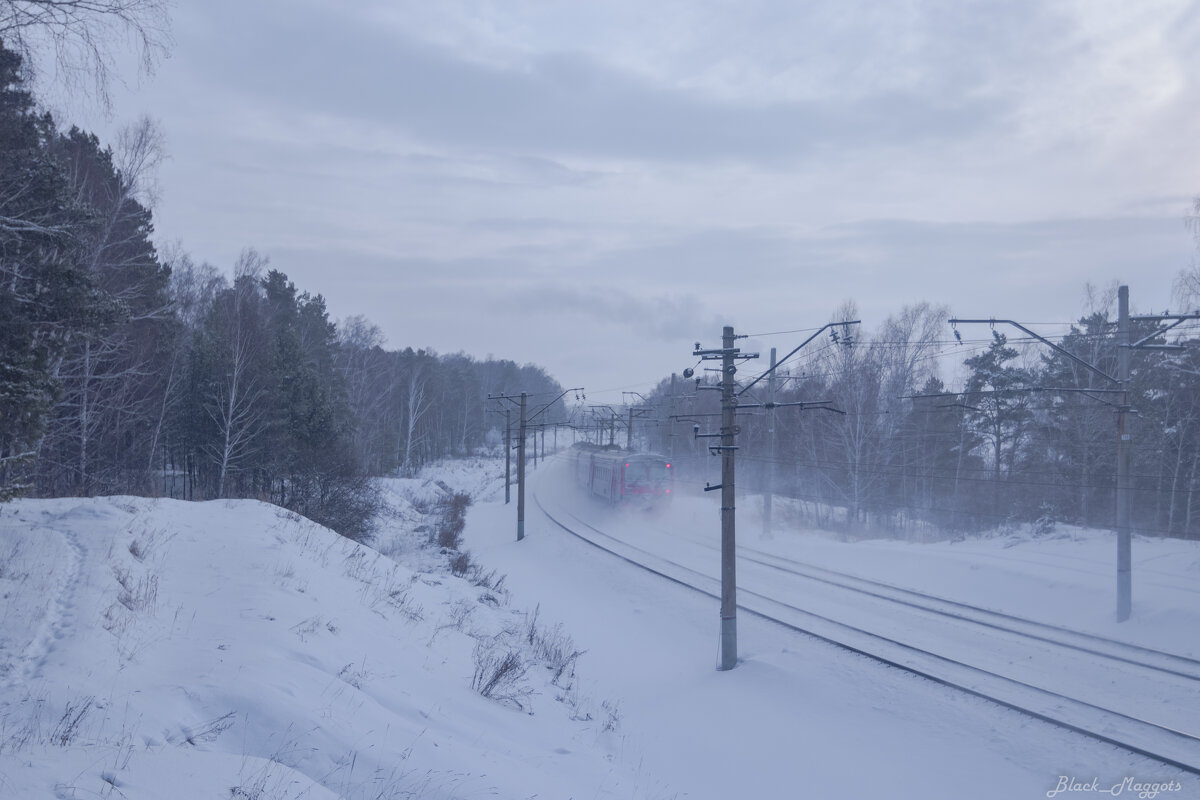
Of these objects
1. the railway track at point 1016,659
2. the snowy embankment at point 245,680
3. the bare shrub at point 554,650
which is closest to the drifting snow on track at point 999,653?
the railway track at point 1016,659

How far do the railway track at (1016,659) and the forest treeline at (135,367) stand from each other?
49.5 ft

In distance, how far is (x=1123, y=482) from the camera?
1831 cm

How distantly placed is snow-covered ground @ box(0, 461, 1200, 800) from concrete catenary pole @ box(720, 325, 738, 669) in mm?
549

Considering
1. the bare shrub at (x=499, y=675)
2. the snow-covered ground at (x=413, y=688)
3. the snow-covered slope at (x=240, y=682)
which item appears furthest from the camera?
the bare shrub at (x=499, y=675)

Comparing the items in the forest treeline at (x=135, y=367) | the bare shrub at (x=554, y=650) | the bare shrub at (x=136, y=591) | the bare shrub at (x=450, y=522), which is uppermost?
the forest treeline at (x=135, y=367)

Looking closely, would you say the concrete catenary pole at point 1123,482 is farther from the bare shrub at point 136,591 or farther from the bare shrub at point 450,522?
the bare shrub at point 450,522

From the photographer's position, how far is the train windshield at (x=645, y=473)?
41.1 m

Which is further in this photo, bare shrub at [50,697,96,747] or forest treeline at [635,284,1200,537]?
forest treeline at [635,284,1200,537]

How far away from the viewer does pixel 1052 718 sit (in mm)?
11641

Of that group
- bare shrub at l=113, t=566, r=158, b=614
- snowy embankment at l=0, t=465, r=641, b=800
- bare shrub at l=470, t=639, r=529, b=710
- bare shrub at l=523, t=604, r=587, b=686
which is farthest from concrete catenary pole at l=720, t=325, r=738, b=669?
bare shrub at l=113, t=566, r=158, b=614

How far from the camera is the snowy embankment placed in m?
5.82

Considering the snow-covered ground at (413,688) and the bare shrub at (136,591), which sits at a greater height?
the bare shrub at (136,591)

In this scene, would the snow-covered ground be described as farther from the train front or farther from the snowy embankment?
the train front

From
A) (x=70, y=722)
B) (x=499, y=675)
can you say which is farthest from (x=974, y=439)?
(x=70, y=722)
